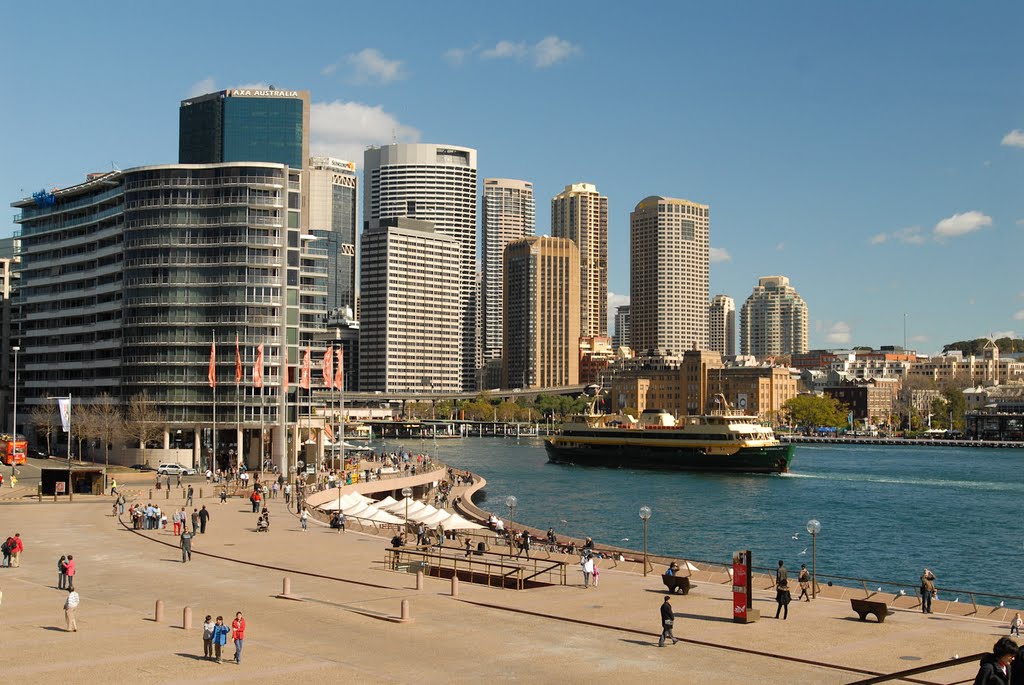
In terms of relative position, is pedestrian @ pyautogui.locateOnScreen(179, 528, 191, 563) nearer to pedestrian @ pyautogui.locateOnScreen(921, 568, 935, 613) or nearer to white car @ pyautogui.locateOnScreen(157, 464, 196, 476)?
pedestrian @ pyautogui.locateOnScreen(921, 568, 935, 613)

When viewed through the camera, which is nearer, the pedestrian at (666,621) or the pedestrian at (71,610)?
the pedestrian at (666,621)

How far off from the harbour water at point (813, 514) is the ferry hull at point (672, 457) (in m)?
3.14

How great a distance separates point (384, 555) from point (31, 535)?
2067 centimetres

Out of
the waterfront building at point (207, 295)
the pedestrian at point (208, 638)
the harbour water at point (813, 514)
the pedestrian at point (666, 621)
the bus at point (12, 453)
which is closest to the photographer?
the pedestrian at point (208, 638)

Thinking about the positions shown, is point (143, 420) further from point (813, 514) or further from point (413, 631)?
point (413, 631)

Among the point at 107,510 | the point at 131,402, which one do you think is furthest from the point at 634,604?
the point at 131,402

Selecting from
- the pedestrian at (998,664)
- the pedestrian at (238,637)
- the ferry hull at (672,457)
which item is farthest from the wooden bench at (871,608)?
the ferry hull at (672,457)

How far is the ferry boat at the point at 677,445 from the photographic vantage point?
157750 millimetres

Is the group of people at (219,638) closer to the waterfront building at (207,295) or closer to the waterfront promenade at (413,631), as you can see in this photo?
the waterfront promenade at (413,631)

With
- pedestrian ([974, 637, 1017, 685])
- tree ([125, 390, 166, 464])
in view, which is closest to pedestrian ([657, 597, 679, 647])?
pedestrian ([974, 637, 1017, 685])

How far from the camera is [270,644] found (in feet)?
112

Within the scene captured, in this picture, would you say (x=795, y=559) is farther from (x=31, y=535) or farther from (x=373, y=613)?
(x=31, y=535)

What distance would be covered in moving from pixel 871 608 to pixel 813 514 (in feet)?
226

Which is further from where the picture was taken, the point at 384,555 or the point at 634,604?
the point at 384,555
